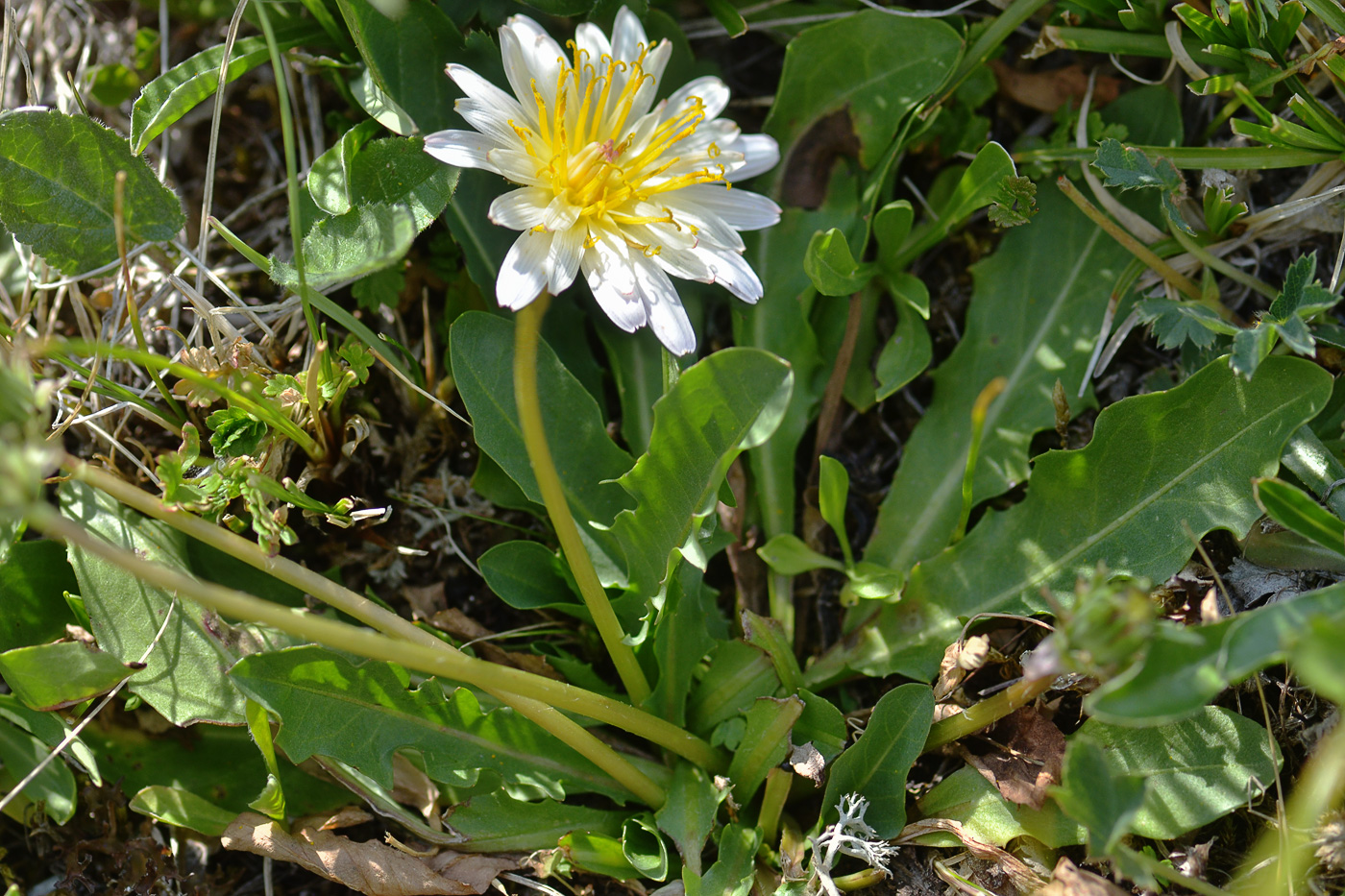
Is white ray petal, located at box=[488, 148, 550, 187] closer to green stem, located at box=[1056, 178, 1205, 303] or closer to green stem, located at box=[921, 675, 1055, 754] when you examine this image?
green stem, located at box=[1056, 178, 1205, 303]

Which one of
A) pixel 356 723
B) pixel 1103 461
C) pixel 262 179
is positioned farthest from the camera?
pixel 262 179

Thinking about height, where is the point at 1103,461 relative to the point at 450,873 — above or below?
above

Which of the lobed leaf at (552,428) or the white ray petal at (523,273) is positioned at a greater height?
the white ray petal at (523,273)

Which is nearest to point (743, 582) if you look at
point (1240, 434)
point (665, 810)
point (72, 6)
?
point (665, 810)

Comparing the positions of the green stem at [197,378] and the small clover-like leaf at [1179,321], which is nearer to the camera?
the green stem at [197,378]

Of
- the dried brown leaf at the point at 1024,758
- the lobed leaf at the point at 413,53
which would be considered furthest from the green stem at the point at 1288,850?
the lobed leaf at the point at 413,53

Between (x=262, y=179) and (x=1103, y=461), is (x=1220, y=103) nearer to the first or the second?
(x=1103, y=461)

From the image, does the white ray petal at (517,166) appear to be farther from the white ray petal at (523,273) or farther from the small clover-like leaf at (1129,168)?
the small clover-like leaf at (1129,168)
